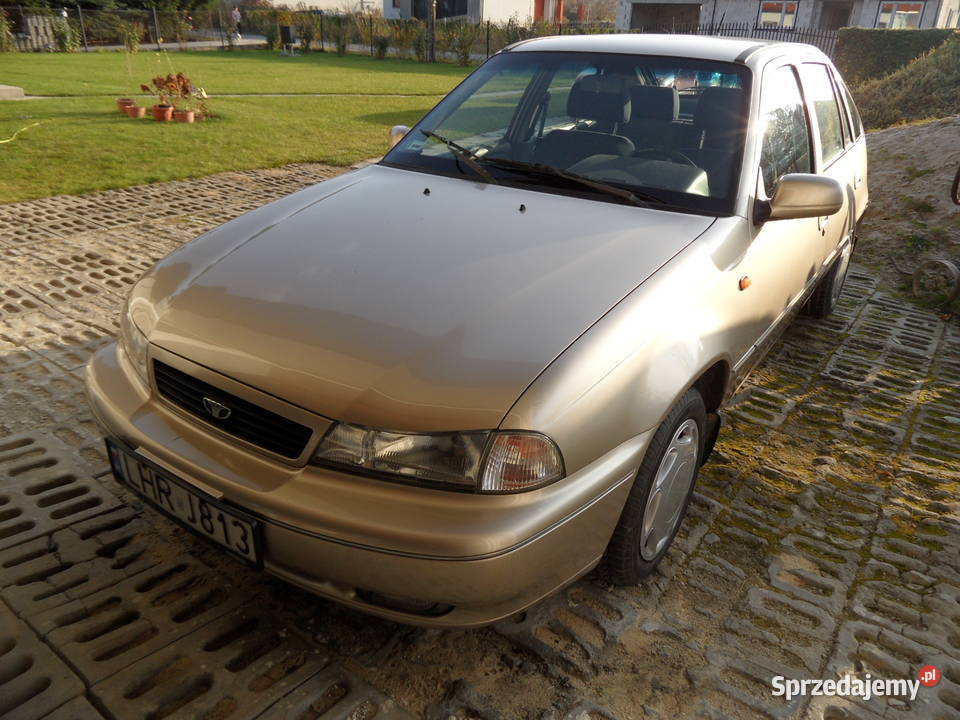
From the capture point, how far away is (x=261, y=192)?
793cm

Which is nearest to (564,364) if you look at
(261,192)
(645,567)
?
(645,567)

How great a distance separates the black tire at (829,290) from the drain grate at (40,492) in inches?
171

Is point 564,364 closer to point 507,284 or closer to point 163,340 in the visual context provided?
point 507,284

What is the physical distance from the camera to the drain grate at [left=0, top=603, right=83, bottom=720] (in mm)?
2006

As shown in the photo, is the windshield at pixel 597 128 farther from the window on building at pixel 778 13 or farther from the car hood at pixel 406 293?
the window on building at pixel 778 13

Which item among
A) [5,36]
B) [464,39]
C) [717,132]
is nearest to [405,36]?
[464,39]

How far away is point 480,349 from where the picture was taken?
78.8 inches

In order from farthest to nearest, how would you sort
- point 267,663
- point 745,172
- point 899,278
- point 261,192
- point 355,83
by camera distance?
1. point 355,83
2. point 261,192
3. point 899,278
4. point 745,172
5. point 267,663

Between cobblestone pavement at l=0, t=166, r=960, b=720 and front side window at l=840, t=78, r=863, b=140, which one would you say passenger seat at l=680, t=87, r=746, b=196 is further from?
front side window at l=840, t=78, r=863, b=140

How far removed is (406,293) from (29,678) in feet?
5.11

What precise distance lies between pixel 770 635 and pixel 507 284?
145 centimetres

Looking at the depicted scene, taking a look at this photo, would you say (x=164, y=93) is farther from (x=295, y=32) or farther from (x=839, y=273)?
(x=295, y=32)

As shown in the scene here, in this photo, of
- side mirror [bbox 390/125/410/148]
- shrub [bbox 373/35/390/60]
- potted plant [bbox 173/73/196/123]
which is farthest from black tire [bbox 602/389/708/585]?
shrub [bbox 373/35/390/60]

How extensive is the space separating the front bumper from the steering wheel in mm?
1416
